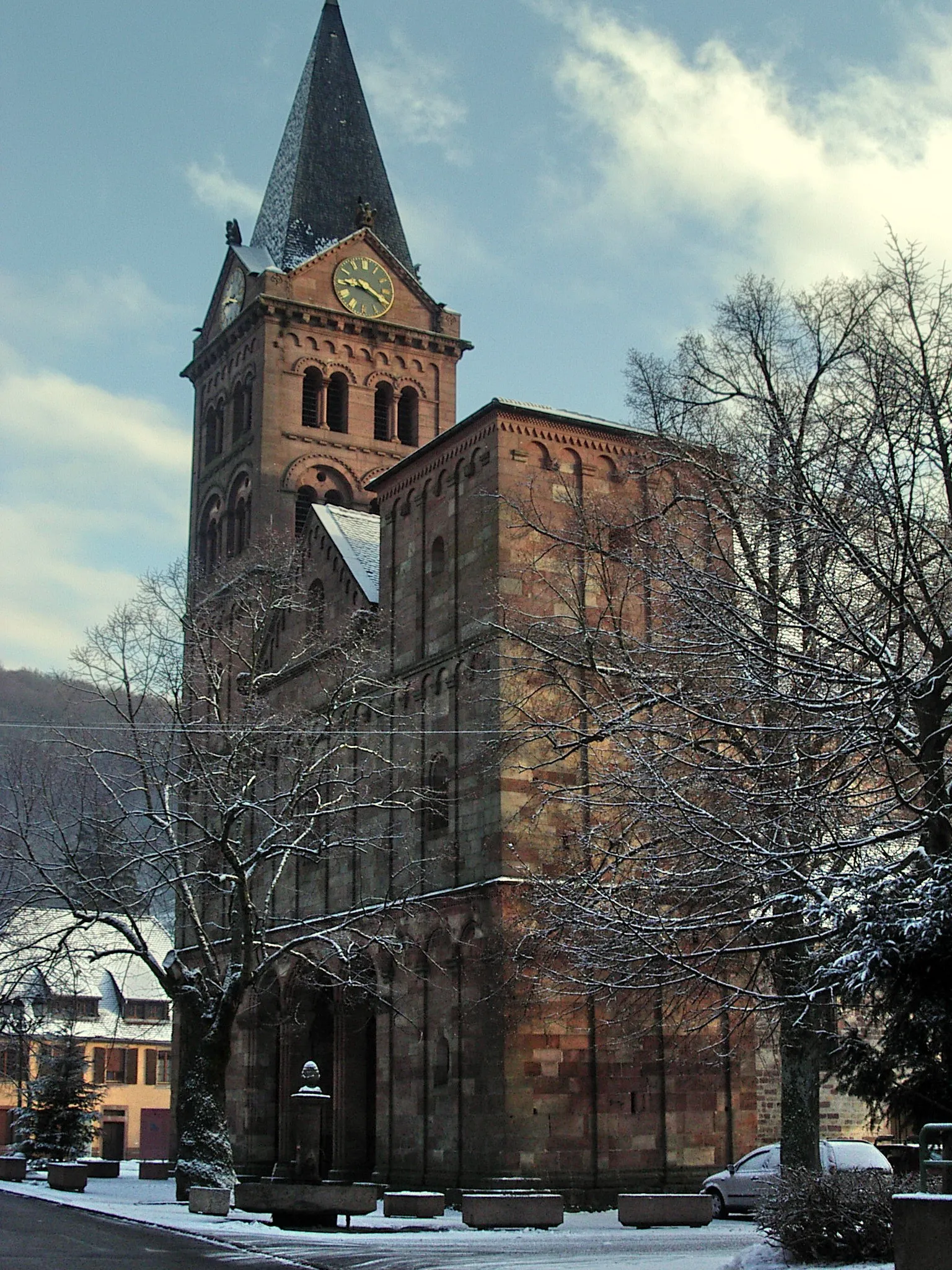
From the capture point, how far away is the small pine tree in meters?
43.3

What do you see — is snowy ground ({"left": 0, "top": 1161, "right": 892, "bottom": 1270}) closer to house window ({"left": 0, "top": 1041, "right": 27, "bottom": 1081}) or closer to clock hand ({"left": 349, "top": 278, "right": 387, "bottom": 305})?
house window ({"left": 0, "top": 1041, "right": 27, "bottom": 1081})

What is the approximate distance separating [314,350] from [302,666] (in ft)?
61.4

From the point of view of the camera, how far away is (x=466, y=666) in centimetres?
3331

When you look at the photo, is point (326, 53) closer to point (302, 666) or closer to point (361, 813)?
point (302, 666)

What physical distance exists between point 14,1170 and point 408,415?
2905 cm

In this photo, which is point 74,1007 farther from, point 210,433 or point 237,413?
point 237,413

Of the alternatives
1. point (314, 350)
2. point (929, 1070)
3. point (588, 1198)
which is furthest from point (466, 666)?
point (314, 350)

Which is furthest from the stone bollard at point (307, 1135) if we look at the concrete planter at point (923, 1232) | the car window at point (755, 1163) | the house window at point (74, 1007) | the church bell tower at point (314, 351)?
the church bell tower at point (314, 351)

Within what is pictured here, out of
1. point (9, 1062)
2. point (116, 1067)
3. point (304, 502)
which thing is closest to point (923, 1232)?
point (304, 502)

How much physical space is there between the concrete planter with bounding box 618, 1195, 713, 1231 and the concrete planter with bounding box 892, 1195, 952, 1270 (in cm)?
1341

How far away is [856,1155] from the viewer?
28.7 metres

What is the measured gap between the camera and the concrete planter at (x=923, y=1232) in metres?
12.1

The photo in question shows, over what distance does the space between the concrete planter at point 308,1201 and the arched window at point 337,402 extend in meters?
33.2

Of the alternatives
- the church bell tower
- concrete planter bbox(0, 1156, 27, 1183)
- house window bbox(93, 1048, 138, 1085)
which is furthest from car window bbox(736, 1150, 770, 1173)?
house window bbox(93, 1048, 138, 1085)
